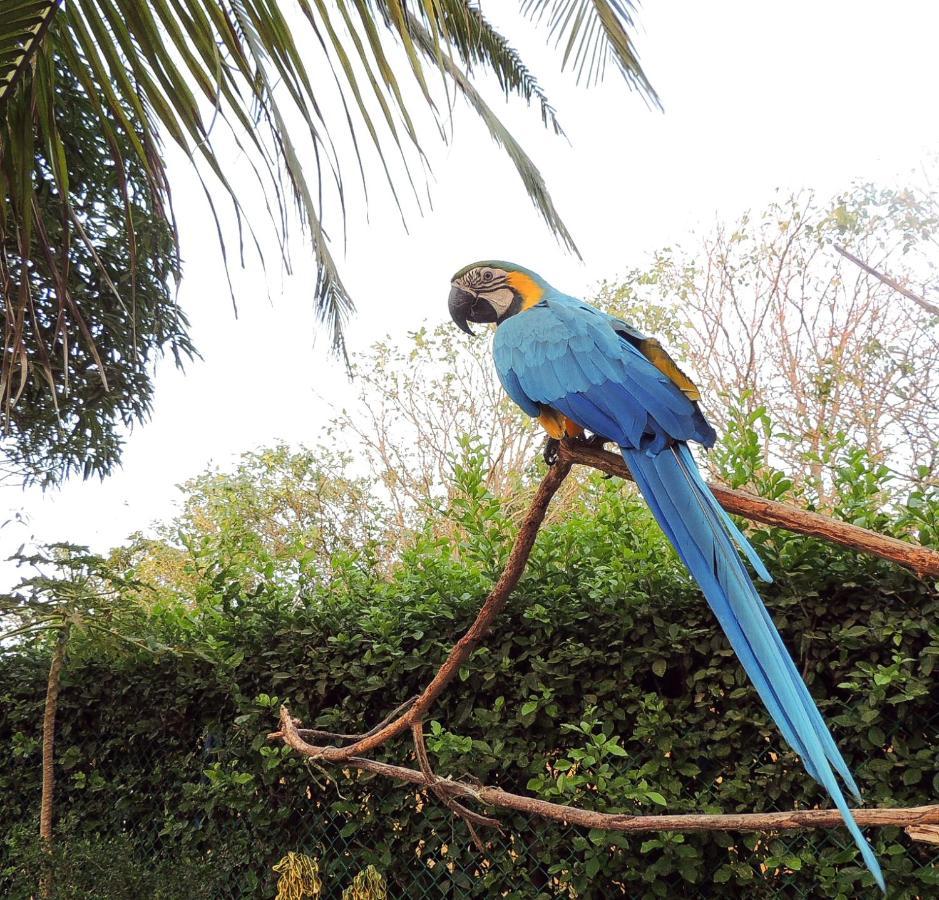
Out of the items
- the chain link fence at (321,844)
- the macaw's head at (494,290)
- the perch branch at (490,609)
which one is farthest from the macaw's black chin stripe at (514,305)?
the chain link fence at (321,844)

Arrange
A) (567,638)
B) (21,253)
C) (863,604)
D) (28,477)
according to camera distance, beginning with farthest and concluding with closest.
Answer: (28,477)
(567,638)
(863,604)
(21,253)

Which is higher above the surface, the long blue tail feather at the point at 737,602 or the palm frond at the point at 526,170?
the palm frond at the point at 526,170

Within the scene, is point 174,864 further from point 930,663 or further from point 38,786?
point 930,663

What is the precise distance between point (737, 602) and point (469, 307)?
0.94 metres

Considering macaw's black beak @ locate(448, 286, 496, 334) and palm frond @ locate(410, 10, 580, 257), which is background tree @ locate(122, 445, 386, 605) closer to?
palm frond @ locate(410, 10, 580, 257)

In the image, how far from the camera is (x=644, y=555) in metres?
2.07

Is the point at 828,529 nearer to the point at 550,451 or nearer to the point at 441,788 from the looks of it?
the point at 550,451

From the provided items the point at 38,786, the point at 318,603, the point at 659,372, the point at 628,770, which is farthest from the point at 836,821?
the point at 38,786

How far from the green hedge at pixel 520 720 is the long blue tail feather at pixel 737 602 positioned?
0.77 metres

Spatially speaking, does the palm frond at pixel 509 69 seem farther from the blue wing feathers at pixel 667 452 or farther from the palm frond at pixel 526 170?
the blue wing feathers at pixel 667 452

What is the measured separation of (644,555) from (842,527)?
0.96m

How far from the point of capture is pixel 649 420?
1278 millimetres

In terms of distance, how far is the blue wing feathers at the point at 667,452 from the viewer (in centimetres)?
96

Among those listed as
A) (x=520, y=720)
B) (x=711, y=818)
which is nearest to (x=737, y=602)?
(x=711, y=818)
